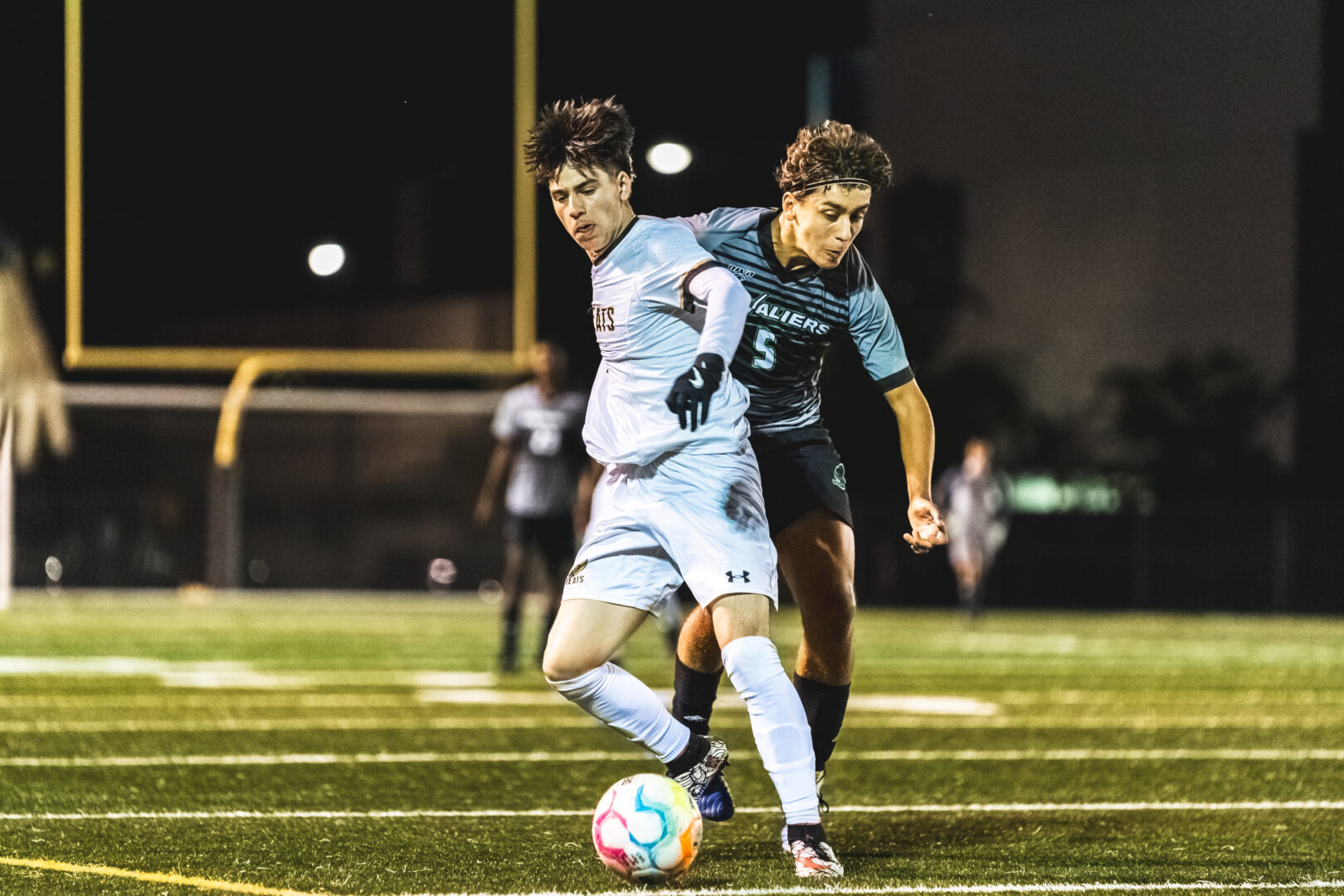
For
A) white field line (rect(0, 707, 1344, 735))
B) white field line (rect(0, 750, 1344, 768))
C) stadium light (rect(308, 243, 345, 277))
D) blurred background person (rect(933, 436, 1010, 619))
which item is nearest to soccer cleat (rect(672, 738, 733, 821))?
white field line (rect(0, 750, 1344, 768))

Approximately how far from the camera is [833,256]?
538cm

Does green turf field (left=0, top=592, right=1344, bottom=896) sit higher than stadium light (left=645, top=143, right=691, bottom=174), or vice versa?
stadium light (left=645, top=143, right=691, bottom=174)

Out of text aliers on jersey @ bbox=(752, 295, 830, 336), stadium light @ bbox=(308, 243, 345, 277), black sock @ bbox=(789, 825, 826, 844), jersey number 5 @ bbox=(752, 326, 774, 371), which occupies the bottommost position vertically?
black sock @ bbox=(789, 825, 826, 844)

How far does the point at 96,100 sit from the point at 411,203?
407 cm

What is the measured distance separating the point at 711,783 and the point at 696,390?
1302mm

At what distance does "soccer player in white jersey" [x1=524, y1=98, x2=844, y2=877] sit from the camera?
16.5 feet

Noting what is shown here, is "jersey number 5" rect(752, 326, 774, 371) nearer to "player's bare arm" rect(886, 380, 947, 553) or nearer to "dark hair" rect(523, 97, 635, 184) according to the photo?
"player's bare arm" rect(886, 380, 947, 553)

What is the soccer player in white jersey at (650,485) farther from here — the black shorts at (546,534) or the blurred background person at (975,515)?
the blurred background person at (975,515)

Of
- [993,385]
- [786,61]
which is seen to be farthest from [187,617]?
[993,385]

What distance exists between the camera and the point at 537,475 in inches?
486

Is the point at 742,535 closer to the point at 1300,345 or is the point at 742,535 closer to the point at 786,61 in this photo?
the point at 786,61

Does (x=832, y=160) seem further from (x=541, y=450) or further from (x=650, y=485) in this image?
(x=541, y=450)

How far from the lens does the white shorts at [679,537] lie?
5070mm

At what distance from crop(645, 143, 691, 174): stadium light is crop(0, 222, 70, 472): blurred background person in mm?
8071
